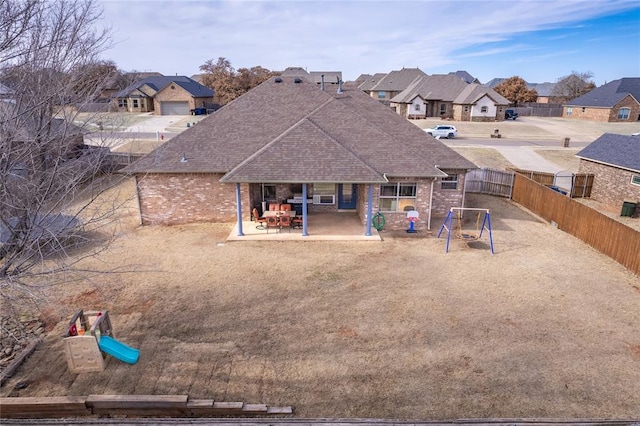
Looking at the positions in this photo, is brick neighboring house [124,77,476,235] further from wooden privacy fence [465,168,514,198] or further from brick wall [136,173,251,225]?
wooden privacy fence [465,168,514,198]

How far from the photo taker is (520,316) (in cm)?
1163

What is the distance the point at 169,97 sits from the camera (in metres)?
64.2

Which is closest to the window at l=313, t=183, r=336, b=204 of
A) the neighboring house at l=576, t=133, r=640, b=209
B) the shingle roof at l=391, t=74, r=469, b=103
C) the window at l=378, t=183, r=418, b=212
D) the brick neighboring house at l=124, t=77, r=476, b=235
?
the brick neighboring house at l=124, t=77, r=476, b=235

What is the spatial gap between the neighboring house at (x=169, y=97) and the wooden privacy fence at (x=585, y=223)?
54.9 metres

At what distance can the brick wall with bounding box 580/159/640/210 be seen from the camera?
70.7 feet

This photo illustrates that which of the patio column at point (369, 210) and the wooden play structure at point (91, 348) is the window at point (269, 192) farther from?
the wooden play structure at point (91, 348)

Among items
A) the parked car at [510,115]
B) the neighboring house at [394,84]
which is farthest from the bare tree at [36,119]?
the neighboring house at [394,84]

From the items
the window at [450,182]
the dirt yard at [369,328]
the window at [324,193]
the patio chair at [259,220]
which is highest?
the window at [450,182]

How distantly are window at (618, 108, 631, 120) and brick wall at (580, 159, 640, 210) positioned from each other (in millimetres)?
50190

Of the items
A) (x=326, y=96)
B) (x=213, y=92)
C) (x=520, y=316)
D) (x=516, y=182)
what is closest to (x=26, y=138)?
(x=520, y=316)

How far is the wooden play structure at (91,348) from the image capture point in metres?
8.93

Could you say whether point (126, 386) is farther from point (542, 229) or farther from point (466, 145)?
point (466, 145)

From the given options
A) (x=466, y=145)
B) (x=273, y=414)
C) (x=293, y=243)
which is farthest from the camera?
(x=466, y=145)

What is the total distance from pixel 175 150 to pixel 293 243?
7612mm
